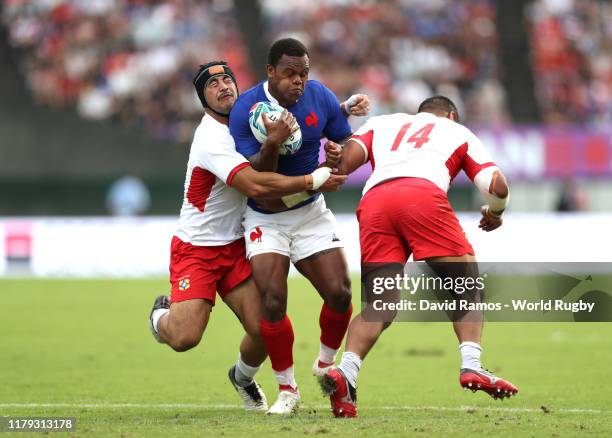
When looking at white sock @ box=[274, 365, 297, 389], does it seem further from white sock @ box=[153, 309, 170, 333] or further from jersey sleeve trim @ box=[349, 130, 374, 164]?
jersey sleeve trim @ box=[349, 130, 374, 164]

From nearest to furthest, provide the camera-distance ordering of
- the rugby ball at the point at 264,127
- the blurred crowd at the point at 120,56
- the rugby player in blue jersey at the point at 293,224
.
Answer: the rugby ball at the point at 264,127 < the rugby player in blue jersey at the point at 293,224 < the blurred crowd at the point at 120,56

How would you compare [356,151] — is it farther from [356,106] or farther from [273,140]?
[356,106]

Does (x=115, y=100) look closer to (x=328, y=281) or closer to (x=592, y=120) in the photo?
(x=592, y=120)

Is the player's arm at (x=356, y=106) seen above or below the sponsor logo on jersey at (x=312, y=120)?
above

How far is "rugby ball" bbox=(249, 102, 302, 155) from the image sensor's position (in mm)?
7910

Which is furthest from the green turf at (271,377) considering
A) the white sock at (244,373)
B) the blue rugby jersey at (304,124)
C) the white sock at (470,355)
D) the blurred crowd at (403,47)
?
the blurred crowd at (403,47)

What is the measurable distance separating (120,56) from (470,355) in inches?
723

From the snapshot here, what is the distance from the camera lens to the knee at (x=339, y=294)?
836 centimetres

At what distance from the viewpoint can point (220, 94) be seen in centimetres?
852

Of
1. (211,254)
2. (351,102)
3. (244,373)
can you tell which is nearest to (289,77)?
(351,102)

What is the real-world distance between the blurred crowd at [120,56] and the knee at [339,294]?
16043 millimetres

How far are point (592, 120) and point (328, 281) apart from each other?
18.3m

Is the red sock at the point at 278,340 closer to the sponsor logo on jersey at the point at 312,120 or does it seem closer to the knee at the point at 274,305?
the knee at the point at 274,305

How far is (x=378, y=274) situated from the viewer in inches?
309
